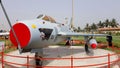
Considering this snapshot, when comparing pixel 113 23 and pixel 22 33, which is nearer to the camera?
pixel 22 33

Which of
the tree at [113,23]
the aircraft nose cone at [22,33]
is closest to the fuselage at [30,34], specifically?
the aircraft nose cone at [22,33]

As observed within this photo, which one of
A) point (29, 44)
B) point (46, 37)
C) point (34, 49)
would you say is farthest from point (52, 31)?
point (29, 44)

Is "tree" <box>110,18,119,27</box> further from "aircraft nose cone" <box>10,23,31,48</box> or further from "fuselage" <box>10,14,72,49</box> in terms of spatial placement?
"aircraft nose cone" <box>10,23,31,48</box>

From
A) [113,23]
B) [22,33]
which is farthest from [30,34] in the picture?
[113,23]

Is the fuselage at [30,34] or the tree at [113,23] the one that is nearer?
the fuselage at [30,34]

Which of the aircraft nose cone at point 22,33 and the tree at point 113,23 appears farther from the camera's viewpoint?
the tree at point 113,23

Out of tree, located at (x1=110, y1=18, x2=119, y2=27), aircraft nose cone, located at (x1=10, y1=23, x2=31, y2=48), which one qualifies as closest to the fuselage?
aircraft nose cone, located at (x1=10, y1=23, x2=31, y2=48)

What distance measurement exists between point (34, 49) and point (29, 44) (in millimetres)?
1015

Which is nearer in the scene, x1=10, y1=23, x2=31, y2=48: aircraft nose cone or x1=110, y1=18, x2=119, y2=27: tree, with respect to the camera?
x1=10, y1=23, x2=31, y2=48: aircraft nose cone

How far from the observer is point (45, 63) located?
12.1 m

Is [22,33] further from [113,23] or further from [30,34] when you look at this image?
[113,23]

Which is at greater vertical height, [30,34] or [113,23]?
[113,23]

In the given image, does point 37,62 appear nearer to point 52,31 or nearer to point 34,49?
point 34,49

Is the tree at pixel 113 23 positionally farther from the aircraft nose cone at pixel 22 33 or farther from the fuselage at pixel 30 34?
the aircraft nose cone at pixel 22 33
